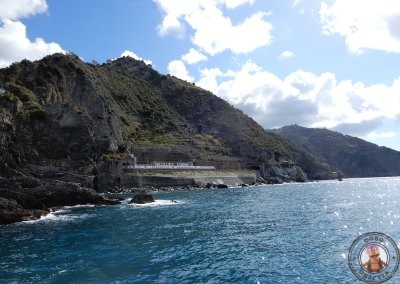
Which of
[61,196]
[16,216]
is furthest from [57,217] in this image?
[61,196]

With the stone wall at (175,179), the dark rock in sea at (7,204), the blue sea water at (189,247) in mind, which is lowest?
the blue sea water at (189,247)

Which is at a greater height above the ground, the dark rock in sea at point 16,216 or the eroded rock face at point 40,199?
the eroded rock face at point 40,199

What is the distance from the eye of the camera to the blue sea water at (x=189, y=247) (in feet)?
82.3

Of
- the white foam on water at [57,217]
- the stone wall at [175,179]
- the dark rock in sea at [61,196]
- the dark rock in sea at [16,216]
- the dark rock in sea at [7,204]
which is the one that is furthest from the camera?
the stone wall at [175,179]

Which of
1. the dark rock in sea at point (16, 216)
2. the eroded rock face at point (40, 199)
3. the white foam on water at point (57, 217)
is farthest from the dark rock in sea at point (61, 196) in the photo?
the dark rock in sea at point (16, 216)

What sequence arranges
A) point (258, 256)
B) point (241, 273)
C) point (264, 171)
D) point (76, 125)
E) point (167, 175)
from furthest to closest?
point (264, 171)
point (167, 175)
point (76, 125)
point (258, 256)
point (241, 273)

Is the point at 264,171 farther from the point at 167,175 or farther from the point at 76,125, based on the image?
the point at 76,125

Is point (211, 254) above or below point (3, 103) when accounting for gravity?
below

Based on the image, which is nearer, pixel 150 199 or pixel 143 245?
pixel 143 245

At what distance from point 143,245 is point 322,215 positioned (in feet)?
90.6

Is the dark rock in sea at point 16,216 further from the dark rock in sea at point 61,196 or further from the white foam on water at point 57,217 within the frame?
the dark rock in sea at point 61,196

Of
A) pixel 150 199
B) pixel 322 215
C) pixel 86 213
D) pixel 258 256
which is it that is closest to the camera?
pixel 258 256

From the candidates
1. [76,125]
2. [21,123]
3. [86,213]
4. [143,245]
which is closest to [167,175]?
[76,125]

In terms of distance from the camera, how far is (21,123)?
9650cm
